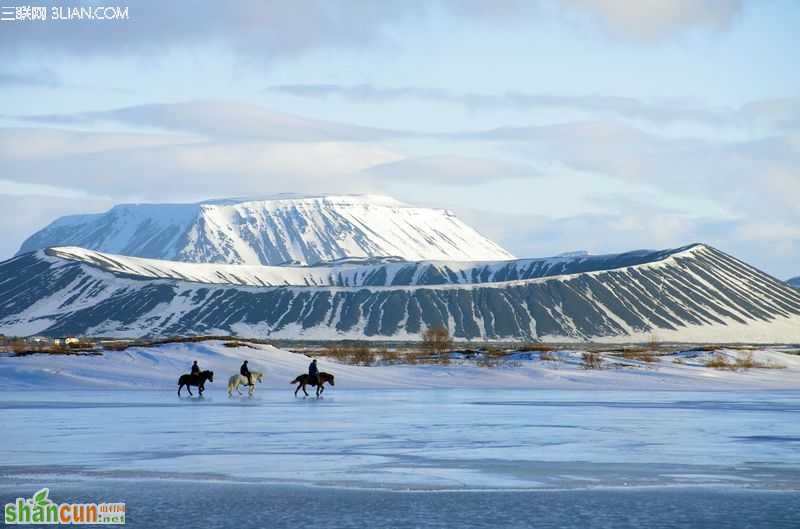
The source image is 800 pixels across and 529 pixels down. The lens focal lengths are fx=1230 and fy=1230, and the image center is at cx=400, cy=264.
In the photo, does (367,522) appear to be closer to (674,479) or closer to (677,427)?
(674,479)

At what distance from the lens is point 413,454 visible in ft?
78.6

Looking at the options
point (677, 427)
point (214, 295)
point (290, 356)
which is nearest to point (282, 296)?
point (214, 295)

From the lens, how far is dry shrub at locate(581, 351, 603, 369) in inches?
2894

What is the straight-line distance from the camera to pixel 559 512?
1658 centimetres

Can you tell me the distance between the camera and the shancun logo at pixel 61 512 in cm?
1560

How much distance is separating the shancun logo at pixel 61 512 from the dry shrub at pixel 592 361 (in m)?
58.7

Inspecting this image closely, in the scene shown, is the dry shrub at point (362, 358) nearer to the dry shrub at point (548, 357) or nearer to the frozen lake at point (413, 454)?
the dry shrub at point (548, 357)

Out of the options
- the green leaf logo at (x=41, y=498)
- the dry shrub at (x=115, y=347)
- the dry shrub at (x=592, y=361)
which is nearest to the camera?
the green leaf logo at (x=41, y=498)

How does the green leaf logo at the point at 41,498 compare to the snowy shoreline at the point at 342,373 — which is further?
the snowy shoreline at the point at 342,373

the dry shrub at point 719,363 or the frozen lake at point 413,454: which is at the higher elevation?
the dry shrub at point 719,363

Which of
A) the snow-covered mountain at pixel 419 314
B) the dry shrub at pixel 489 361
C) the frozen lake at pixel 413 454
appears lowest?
the frozen lake at pixel 413 454

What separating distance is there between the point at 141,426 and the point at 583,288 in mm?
169312

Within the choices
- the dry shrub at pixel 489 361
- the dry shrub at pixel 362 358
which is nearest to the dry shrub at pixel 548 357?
the dry shrub at pixel 489 361

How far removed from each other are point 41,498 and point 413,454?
8749 millimetres
